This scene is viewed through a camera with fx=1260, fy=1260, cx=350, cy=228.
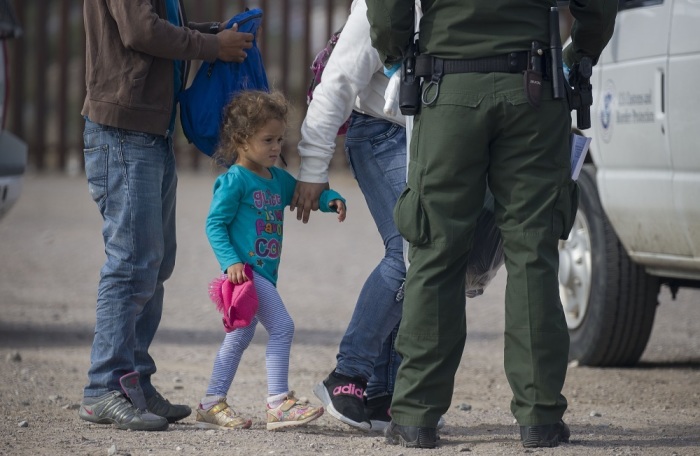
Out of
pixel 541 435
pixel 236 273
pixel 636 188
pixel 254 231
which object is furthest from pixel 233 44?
pixel 636 188

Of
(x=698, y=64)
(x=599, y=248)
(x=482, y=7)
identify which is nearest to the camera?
(x=482, y=7)

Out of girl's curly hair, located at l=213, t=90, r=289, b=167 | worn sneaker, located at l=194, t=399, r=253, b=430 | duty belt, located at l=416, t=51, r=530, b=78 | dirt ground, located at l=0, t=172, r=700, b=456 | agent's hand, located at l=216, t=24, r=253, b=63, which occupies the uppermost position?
agent's hand, located at l=216, t=24, r=253, b=63

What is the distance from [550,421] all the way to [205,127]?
158cm

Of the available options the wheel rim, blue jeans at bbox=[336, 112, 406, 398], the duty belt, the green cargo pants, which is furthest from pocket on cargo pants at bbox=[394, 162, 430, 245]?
the wheel rim

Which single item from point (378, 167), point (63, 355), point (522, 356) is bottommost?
point (63, 355)

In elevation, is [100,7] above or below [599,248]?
above

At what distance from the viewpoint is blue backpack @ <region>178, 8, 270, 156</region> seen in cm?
446

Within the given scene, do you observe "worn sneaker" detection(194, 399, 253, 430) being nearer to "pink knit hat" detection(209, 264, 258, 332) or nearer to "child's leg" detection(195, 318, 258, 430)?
"child's leg" detection(195, 318, 258, 430)

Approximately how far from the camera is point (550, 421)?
3.95 m

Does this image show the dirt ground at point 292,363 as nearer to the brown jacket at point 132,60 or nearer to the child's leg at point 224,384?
the child's leg at point 224,384

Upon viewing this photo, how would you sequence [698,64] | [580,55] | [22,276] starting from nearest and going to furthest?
1. [580,55]
2. [698,64]
3. [22,276]

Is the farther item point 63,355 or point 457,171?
point 63,355

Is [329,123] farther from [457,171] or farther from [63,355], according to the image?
[63,355]

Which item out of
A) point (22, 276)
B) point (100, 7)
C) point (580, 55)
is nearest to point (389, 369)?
point (580, 55)
